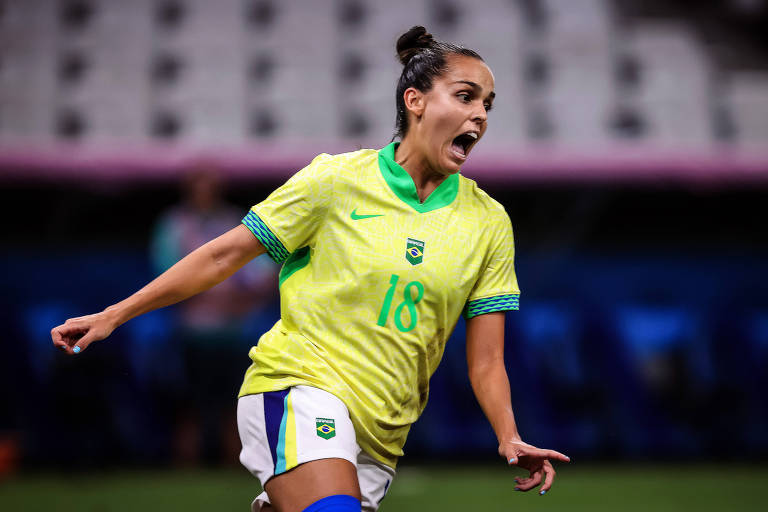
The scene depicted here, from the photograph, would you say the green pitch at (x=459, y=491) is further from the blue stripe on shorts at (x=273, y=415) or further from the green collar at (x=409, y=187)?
the green collar at (x=409, y=187)

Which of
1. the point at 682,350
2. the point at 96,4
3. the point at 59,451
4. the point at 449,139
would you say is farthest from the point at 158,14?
the point at 449,139

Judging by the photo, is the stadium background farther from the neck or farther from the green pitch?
the neck

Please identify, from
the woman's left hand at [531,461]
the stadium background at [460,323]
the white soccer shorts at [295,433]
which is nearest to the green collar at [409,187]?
the white soccer shorts at [295,433]

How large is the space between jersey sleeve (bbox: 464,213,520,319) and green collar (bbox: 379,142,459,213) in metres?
0.17

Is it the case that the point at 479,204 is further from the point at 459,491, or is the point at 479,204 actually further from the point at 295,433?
the point at 459,491

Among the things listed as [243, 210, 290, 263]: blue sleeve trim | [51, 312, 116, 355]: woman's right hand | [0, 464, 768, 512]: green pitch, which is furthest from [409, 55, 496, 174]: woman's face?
[0, 464, 768, 512]: green pitch

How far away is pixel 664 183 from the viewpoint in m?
6.59

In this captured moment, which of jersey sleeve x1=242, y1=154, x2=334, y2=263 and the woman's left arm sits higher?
jersey sleeve x1=242, y1=154, x2=334, y2=263

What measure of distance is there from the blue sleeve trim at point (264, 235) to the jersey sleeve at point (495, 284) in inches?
22.4

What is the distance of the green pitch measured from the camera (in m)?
4.93

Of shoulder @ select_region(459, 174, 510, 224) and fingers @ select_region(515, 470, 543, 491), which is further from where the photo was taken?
shoulder @ select_region(459, 174, 510, 224)

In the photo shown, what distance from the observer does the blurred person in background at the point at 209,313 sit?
5.82 m

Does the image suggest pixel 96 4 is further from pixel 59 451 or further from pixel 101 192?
pixel 59 451

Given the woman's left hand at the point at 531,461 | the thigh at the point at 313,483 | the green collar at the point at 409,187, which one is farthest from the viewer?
the green collar at the point at 409,187
